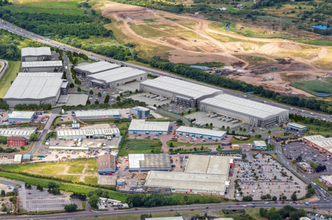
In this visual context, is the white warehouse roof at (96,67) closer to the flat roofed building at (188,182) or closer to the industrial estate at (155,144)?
the industrial estate at (155,144)

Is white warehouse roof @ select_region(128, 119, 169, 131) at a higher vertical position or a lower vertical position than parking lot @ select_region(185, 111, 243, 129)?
higher

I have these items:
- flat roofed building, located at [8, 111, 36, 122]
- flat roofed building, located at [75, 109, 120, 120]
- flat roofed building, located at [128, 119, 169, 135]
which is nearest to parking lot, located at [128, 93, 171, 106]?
flat roofed building, located at [75, 109, 120, 120]

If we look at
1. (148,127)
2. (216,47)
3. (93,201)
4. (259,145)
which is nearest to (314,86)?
(216,47)

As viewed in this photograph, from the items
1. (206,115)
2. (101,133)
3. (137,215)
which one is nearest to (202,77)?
(206,115)

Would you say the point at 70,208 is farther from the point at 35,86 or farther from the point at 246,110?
the point at 35,86

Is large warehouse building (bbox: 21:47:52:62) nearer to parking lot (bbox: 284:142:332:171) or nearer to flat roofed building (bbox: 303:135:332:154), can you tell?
parking lot (bbox: 284:142:332:171)

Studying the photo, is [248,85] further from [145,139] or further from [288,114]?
[145,139]
